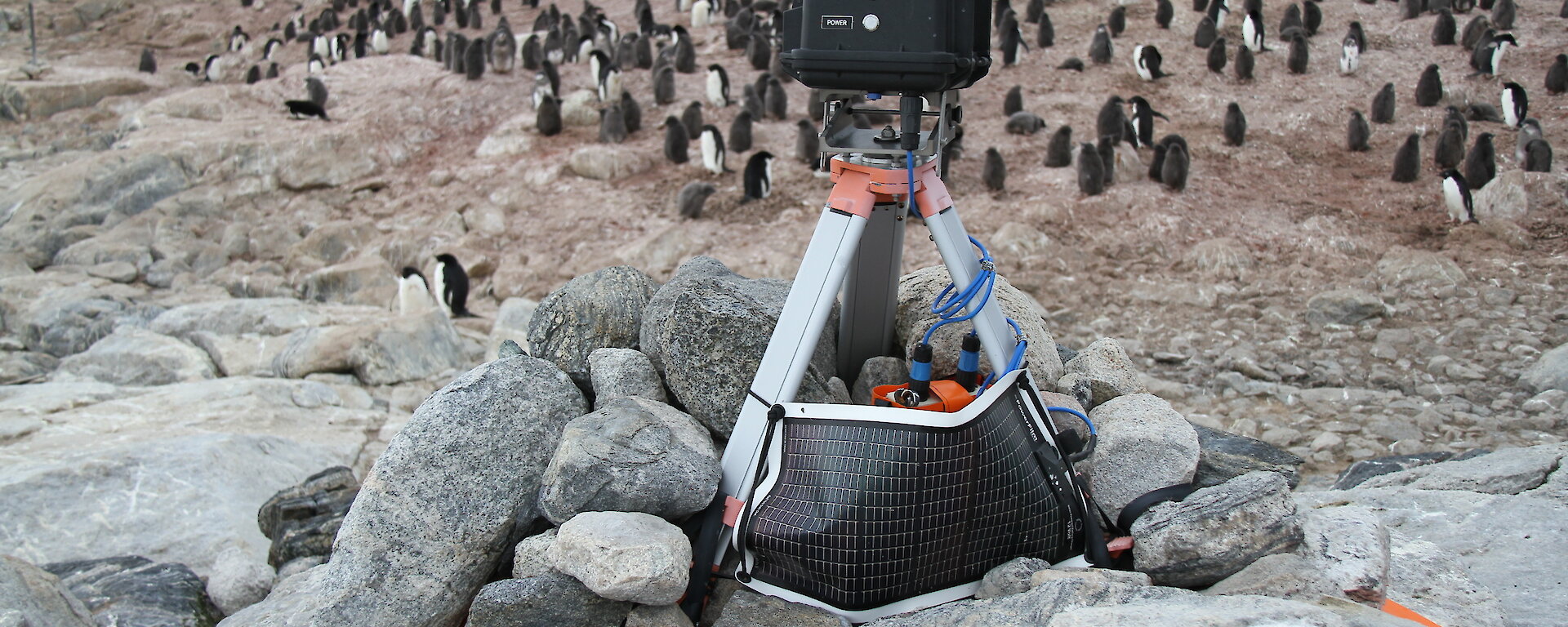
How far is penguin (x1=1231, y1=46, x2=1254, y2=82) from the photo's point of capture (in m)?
10.6

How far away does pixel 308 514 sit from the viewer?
4.13 meters

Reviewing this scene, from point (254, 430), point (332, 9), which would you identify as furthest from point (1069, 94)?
point (332, 9)

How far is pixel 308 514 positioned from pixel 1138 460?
322 centimetres

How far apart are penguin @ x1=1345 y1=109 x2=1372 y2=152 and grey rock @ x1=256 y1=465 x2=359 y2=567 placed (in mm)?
8460

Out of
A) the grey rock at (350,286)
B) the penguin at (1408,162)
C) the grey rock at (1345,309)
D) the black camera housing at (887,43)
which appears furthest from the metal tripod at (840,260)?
the penguin at (1408,162)

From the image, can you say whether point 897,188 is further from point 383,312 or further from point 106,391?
point 383,312

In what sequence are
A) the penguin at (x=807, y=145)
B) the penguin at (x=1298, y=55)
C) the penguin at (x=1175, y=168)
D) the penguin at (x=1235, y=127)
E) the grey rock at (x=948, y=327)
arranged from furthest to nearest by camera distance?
the penguin at (x=1298, y=55)
the penguin at (x=807, y=145)
the penguin at (x=1235, y=127)
the penguin at (x=1175, y=168)
the grey rock at (x=948, y=327)

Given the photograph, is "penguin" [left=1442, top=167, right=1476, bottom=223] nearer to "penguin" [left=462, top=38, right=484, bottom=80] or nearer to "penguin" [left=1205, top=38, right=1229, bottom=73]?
"penguin" [left=1205, top=38, right=1229, bottom=73]

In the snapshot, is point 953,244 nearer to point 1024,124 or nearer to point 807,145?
point 807,145

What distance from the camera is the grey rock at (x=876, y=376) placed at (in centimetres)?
304

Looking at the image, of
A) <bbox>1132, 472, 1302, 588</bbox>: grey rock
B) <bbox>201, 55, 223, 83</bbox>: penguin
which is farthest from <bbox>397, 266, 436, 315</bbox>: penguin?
<bbox>201, 55, 223, 83</bbox>: penguin

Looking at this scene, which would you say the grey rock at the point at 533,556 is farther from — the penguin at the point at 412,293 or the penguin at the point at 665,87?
the penguin at the point at 665,87

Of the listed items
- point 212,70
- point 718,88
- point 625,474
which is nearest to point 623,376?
point 625,474

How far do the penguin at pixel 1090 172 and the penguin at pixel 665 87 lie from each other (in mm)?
5209
